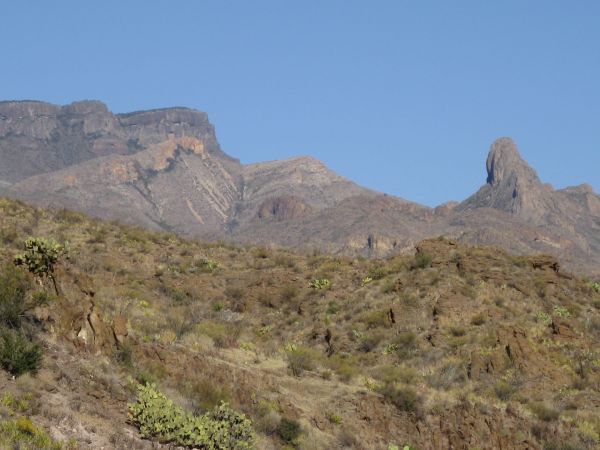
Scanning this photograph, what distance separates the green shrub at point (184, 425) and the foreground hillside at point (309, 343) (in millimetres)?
273

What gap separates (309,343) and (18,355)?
16567 millimetres

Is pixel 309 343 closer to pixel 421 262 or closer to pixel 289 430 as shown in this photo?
pixel 421 262

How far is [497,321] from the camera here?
95.5ft

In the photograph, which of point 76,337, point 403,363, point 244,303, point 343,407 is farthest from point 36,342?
point 244,303

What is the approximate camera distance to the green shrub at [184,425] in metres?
14.7

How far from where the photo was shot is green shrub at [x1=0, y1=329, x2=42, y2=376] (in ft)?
46.8

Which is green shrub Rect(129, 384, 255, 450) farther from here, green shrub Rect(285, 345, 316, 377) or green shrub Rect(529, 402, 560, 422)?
green shrub Rect(529, 402, 560, 422)

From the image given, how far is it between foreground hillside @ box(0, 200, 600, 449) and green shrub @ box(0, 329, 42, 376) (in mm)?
197

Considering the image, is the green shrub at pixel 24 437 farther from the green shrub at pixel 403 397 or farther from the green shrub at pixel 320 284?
the green shrub at pixel 320 284

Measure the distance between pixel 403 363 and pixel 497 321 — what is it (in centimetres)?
474

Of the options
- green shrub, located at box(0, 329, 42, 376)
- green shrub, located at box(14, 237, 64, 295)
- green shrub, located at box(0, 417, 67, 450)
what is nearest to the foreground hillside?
green shrub, located at box(0, 417, 67, 450)

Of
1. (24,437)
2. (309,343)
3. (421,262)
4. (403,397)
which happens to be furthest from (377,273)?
(24,437)

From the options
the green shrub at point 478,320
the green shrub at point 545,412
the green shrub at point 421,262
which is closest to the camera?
the green shrub at point 545,412

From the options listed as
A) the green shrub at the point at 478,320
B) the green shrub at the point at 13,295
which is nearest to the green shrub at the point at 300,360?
the green shrub at the point at 478,320
